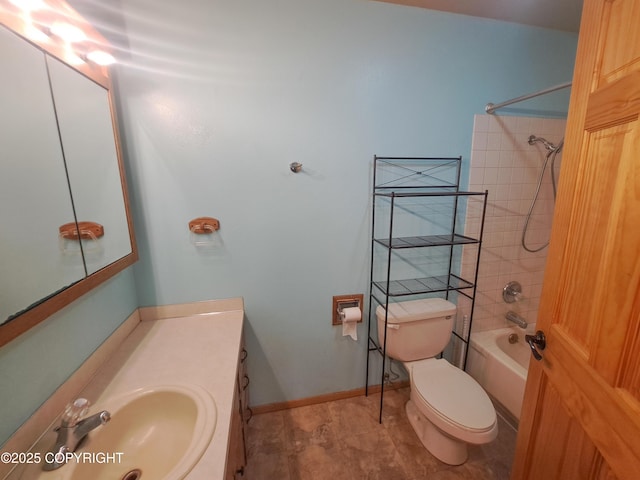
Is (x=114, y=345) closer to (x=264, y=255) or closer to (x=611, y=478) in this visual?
(x=264, y=255)

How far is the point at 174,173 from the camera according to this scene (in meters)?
1.36

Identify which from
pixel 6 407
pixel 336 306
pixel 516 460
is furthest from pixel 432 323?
pixel 6 407

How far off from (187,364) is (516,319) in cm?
222

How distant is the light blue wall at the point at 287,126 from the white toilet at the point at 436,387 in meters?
0.34

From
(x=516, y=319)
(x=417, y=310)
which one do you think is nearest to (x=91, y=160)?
(x=417, y=310)

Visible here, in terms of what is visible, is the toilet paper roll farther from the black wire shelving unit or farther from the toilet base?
the toilet base

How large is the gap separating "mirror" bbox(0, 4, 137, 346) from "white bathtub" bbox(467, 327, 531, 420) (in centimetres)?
221

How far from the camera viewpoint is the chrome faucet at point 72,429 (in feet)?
2.28

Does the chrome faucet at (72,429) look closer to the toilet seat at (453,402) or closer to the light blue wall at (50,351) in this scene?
the light blue wall at (50,351)

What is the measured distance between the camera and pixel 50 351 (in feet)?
2.78

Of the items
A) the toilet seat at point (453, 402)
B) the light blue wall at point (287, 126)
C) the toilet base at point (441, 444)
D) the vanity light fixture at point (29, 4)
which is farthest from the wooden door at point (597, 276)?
the vanity light fixture at point (29, 4)

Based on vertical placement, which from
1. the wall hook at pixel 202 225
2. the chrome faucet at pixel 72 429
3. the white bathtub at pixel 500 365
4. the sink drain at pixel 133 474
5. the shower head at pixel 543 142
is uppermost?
the shower head at pixel 543 142

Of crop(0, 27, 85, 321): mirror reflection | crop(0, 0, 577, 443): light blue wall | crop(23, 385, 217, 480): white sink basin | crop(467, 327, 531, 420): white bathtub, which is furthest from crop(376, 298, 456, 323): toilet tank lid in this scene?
crop(0, 27, 85, 321): mirror reflection

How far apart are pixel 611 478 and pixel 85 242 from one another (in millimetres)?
1694
